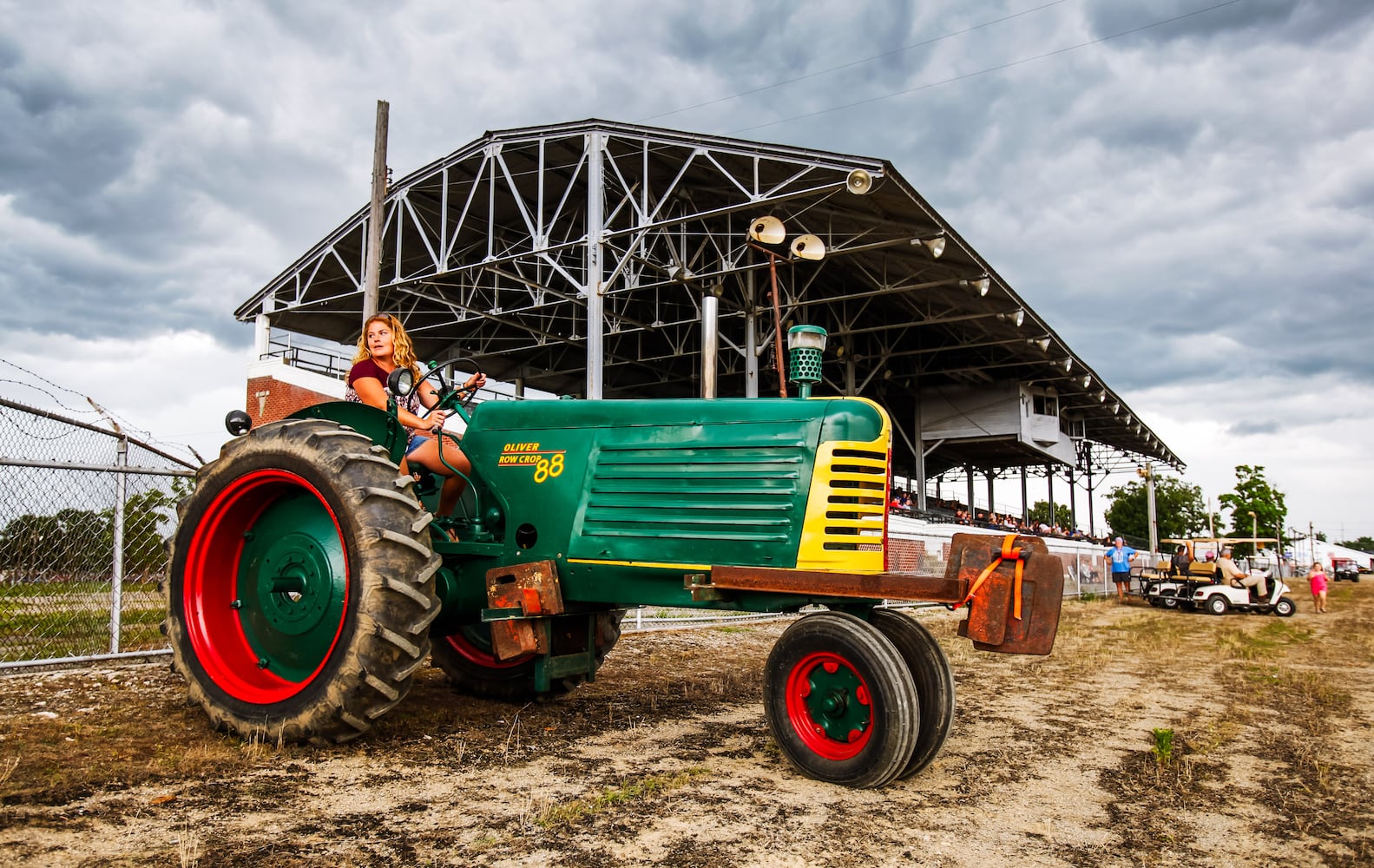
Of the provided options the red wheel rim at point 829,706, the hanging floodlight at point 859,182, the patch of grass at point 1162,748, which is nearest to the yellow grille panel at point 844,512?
the red wheel rim at point 829,706

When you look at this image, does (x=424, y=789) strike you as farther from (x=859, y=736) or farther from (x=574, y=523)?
(x=859, y=736)

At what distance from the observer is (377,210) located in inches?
572

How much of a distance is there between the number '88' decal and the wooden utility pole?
10240 millimetres

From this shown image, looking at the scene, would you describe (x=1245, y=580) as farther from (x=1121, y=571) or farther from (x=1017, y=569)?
(x=1017, y=569)

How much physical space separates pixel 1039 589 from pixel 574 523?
217 cm

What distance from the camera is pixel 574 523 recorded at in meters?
4.53

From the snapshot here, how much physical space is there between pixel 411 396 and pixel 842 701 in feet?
9.37

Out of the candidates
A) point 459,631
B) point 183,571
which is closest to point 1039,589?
point 459,631

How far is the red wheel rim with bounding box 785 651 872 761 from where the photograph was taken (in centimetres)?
378

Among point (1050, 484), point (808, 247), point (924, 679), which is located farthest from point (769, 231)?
point (1050, 484)

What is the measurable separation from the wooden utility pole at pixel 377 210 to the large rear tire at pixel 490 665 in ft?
30.7

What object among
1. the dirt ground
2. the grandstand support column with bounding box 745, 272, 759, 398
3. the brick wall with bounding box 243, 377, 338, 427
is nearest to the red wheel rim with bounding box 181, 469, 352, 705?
the dirt ground

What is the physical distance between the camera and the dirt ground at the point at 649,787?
2980 mm

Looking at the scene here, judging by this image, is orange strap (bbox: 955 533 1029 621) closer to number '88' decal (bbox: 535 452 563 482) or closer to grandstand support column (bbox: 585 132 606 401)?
number '88' decal (bbox: 535 452 563 482)
